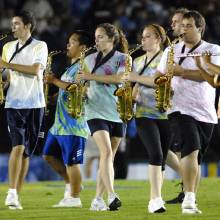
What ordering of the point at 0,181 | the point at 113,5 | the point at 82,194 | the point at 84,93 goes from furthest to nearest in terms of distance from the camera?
the point at 113,5
the point at 0,181
the point at 82,194
the point at 84,93

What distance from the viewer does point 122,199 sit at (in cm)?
1377

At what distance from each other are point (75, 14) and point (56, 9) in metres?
0.51

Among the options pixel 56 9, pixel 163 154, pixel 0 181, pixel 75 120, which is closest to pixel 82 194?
pixel 75 120

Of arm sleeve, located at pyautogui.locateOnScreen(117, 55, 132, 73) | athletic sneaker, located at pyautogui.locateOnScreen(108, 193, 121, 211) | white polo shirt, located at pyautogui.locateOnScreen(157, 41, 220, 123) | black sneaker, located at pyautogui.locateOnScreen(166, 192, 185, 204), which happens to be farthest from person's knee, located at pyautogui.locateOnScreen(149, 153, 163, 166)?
black sneaker, located at pyautogui.locateOnScreen(166, 192, 185, 204)

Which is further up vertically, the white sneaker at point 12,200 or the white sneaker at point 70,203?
the white sneaker at point 12,200

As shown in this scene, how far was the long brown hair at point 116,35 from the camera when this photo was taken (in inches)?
469

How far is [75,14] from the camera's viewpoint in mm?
23703

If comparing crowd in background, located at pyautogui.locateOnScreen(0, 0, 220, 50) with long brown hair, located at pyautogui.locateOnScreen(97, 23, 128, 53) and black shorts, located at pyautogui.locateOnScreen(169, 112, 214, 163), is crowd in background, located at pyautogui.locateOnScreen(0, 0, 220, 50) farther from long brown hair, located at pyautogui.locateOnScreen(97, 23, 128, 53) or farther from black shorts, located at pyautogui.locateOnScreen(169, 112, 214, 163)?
black shorts, located at pyautogui.locateOnScreen(169, 112, 214, 163)

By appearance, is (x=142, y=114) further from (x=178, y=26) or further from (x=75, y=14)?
(x=75, y=14)

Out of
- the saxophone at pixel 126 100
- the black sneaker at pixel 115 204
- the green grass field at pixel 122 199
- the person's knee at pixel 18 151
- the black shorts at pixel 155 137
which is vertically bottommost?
the green grass field at pixel 122 199

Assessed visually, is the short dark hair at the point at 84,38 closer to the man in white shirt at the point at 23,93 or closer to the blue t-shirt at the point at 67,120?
the blue t-shirt at the point at 67,120

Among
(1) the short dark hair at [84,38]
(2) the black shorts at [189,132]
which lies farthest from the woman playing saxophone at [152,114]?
(1) the short dark hair at [84,38]

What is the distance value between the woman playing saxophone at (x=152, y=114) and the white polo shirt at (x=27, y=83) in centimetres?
117

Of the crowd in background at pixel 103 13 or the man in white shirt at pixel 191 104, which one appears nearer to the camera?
the man in white shirt at pixel 191 104
